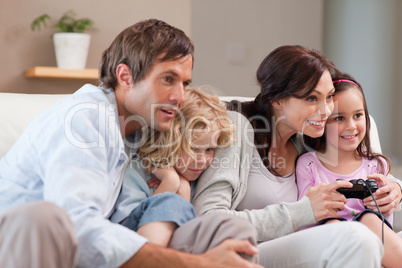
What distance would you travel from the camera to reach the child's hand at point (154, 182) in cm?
155

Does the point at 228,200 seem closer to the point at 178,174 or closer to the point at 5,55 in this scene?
the point at 178,174

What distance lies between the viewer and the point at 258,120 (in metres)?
1.83

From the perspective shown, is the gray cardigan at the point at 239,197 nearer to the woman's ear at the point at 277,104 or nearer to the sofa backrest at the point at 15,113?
the woman's ear at the point at 277,104

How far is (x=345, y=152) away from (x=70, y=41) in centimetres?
180

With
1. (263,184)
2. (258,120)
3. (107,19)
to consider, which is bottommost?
(263,184)

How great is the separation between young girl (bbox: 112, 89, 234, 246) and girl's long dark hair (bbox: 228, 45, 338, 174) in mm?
177

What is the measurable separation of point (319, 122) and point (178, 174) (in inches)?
19.2

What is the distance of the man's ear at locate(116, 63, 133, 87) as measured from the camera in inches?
58.7

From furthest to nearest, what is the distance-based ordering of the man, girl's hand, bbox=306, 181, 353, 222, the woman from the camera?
girl's hand, bbox=306, 181, 353, 222 → the woman → the man

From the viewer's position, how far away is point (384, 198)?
1636mm

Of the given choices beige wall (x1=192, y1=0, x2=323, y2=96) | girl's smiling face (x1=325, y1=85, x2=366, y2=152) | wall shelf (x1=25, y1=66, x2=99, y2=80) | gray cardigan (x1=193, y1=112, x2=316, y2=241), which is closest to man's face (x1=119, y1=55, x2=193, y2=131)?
gray cardigan (x1=193, y1=112, x2=316, y2=241)

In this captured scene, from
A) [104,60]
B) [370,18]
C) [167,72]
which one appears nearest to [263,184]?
[167,72]

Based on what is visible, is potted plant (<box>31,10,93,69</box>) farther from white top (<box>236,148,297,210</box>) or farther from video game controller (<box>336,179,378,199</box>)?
video game controller (<box>336,179,378,199</box>)

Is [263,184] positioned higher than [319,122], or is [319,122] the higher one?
[319,122]
